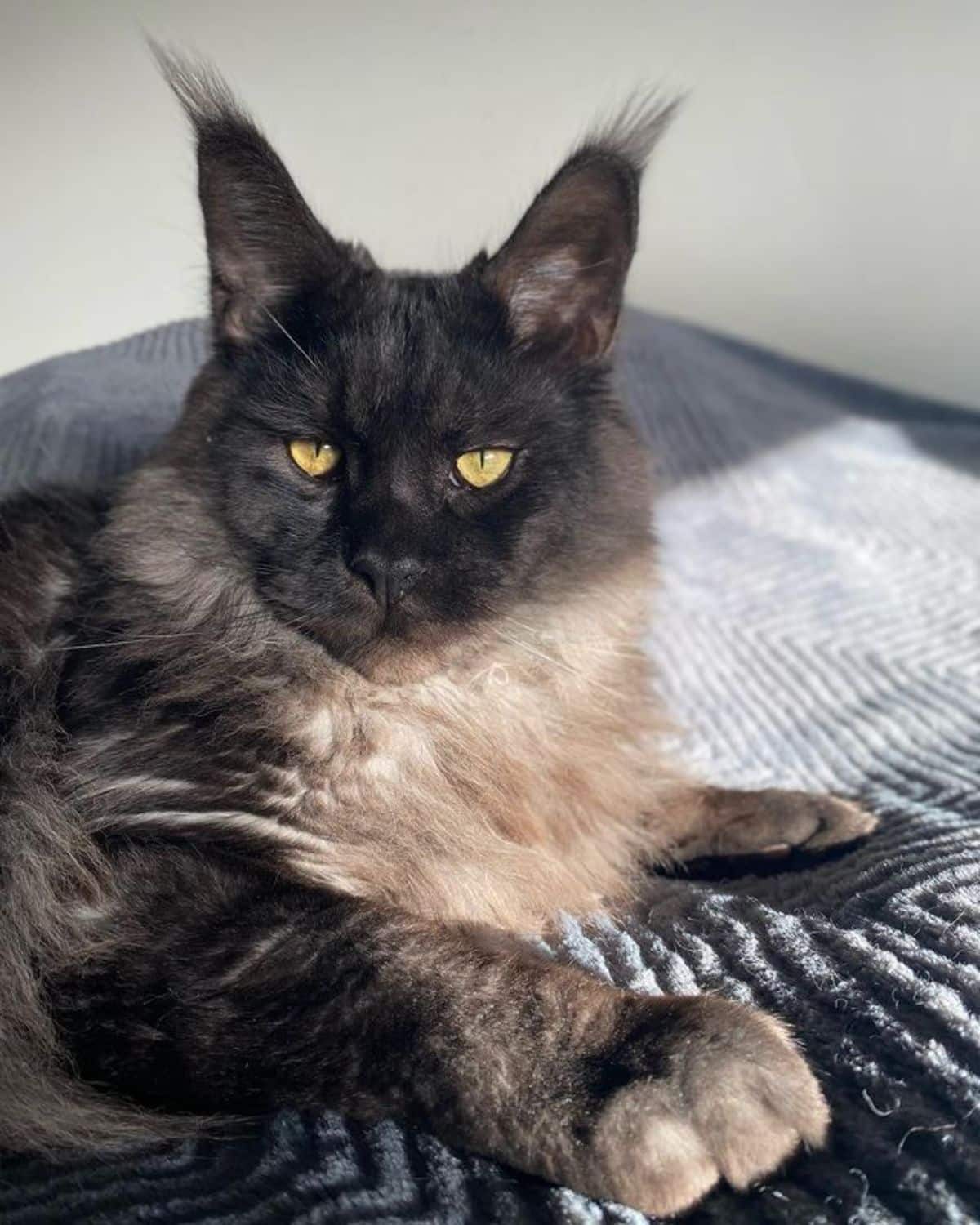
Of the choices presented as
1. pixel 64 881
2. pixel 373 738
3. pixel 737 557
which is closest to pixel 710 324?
pixel 737 557

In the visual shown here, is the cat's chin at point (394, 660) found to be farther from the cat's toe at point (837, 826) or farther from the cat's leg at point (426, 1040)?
the cat's toe at point (837, 826)

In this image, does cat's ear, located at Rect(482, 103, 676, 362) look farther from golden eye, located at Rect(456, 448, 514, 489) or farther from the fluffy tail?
the fluffy tail

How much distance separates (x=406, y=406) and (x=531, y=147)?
2.98 ft

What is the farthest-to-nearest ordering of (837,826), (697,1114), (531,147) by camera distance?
1. (531,147)
2. (837,826)
3. (697,1114)

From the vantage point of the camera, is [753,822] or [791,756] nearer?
[753,822]

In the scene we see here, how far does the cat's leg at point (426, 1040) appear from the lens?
30.8 inches

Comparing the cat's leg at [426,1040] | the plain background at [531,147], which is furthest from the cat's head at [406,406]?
the cat's leg at [426,1040]

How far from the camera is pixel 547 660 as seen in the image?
1189 millimetres

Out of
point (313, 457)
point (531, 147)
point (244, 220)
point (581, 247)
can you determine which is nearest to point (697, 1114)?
point (313, 457)

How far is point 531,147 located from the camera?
1771 mm

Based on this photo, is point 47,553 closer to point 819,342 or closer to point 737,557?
point 737,557

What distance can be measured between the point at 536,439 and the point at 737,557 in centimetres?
129

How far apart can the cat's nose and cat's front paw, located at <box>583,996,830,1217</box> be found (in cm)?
43

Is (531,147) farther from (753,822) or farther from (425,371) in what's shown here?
(753,822)
